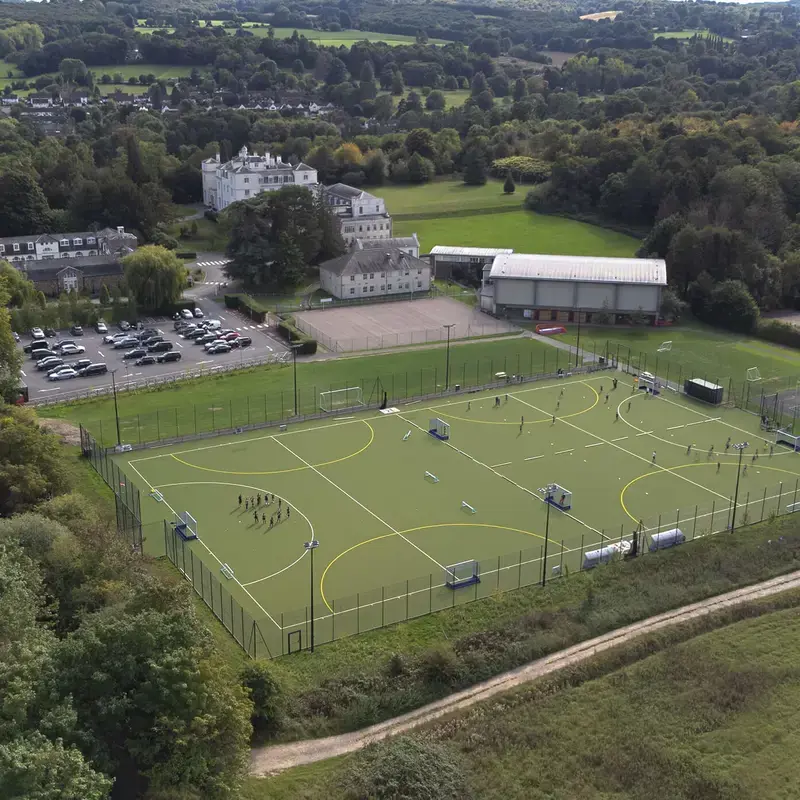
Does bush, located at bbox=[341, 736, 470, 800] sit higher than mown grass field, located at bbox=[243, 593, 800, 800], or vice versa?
bush, located at bbox=[341, 736, 470, 800]

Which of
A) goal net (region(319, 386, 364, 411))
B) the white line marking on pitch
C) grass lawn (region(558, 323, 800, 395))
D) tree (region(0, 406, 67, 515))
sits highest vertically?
tree (region(0, 406, 67, 515))

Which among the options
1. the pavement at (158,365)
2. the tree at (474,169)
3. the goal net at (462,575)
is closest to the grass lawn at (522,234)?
the tree at (474,169)

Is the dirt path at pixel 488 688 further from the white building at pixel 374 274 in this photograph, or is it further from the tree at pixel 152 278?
the tree at pixel 152 278

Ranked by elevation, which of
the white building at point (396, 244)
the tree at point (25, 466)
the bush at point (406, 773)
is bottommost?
the bush at point (406, 773)

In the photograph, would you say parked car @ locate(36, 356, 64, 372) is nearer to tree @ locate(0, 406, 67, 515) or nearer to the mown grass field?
tree @ locate(0, 406, 67, 515)

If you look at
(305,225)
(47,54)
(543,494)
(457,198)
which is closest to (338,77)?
(47,54)

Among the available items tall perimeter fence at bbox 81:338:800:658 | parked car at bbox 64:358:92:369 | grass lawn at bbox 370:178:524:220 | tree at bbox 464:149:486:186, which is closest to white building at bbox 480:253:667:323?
tall perimeter fence at bbox 81:338:800:658
